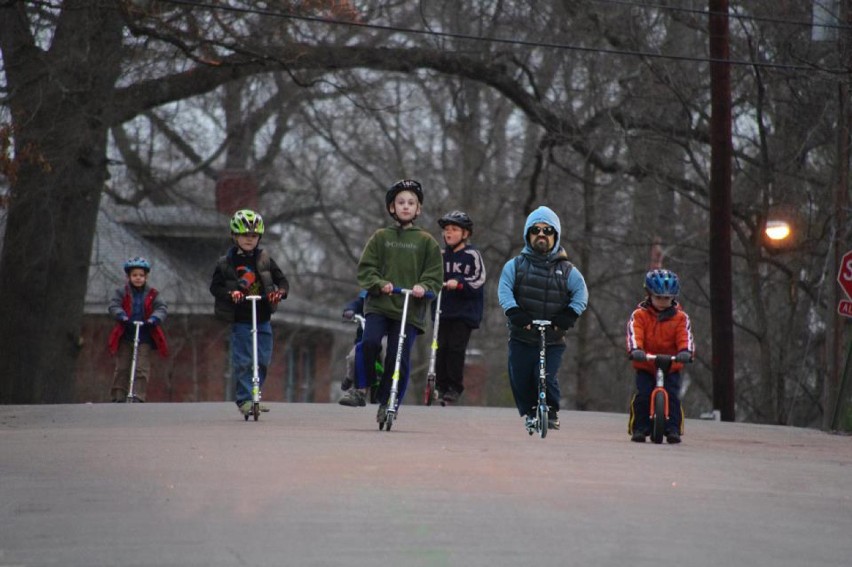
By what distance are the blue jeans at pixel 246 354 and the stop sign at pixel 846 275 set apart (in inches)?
292

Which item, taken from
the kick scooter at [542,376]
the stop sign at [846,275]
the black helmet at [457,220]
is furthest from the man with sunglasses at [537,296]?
the stop sign at [846,275]

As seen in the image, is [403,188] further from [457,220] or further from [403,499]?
[403,499]

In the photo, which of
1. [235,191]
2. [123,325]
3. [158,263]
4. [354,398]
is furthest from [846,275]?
[158,263]

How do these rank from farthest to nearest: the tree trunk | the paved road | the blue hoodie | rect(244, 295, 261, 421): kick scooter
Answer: the tree trunk < rect(244, 295, 261, 421): kick scooter < the blue hoodie < the paved road

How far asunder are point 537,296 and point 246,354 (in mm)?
2995

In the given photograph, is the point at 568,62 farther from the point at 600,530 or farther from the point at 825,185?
the point at 600,530

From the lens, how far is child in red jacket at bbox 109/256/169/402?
73.3ft

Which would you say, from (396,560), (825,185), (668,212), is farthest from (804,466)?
(668,212)

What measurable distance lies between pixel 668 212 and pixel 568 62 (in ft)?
13.0

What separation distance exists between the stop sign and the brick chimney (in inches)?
941

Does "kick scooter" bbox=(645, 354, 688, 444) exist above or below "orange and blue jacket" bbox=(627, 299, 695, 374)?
below

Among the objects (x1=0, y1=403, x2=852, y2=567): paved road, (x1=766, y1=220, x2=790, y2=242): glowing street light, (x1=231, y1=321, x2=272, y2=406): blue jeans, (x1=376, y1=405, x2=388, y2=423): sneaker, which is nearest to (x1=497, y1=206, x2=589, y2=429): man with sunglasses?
(x1=0, y1=403, x2=852, y2=567): paved road

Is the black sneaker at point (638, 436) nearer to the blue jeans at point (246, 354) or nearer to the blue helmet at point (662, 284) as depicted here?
the blue helmet at point (662, 284)

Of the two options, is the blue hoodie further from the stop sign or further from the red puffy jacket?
the red puffy jacket
